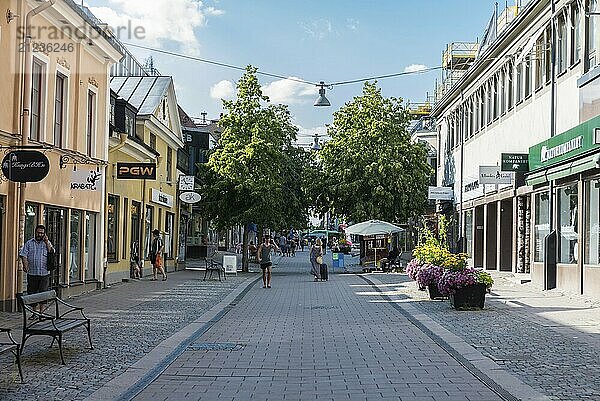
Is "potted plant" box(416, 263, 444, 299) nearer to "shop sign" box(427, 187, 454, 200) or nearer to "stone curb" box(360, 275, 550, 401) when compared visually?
"stone curb" box(360, 275, 550, 401)

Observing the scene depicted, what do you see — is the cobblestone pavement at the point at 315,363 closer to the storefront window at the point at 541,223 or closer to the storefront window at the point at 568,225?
the storefront window at the point at 568,225

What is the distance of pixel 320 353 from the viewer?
11688mm

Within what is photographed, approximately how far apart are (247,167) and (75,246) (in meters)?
16.3

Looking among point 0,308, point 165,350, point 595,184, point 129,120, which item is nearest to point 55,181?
point 0,308

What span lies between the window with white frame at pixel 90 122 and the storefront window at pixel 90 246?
1.76 m

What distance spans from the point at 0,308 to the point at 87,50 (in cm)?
794

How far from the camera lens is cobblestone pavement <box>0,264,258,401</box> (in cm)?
881

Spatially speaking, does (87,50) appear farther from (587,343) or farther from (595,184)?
(587,343)

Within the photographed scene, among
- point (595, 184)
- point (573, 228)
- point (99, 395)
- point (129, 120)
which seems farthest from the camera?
point (129, 120)

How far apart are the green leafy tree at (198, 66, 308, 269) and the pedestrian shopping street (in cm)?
1654

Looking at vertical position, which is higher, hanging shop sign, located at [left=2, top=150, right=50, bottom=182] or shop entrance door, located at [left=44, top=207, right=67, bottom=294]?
hanging shop sign, located at [left=2, top=150, right=50, bottom=182]

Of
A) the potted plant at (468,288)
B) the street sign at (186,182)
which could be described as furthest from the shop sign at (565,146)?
the street sign at (186,182)

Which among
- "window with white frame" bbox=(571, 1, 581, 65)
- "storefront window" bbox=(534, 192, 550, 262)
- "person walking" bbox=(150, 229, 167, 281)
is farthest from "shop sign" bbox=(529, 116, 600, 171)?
"person walking" bbox=(150, 229, 167, 281)

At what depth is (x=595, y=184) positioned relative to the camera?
20.3 meters
